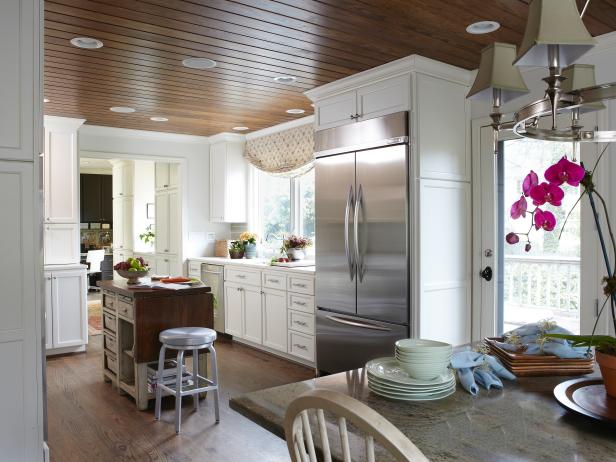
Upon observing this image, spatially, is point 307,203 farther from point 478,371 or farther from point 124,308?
point 478,371

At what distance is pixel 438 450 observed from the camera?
1085 mm

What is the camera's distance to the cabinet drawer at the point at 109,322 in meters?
4.04

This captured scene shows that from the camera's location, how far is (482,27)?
2.96 metres

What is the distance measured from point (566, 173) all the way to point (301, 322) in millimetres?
3647

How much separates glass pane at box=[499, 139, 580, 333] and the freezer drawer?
826 mm

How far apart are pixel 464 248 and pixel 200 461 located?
2.29m

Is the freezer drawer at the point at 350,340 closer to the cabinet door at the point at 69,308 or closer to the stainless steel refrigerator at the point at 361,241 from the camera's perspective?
the stainless steel refrigerator at the point at 361,241

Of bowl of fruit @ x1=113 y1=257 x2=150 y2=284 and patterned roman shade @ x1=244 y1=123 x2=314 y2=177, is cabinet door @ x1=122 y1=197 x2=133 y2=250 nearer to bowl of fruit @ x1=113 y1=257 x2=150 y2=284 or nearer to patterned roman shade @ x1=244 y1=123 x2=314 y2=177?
patterned roman shade @ x1=244 y1=123 x2=314 y2=177

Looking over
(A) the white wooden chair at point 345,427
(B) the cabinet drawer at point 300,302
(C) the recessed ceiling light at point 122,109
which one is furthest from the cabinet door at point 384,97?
(A) the white wooden chair at point 345,427

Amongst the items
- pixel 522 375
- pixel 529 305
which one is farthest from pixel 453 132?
pixel 522 375

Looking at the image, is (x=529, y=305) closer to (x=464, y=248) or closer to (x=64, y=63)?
(x=464, y=248)

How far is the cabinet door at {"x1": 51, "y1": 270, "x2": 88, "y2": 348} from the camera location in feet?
16.9

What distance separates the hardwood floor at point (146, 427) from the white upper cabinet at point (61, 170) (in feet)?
5.23

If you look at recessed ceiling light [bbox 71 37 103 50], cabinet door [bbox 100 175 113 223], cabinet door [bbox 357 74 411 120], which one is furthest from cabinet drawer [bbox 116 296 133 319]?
cabinet door [bbox 100 175 113 223]
